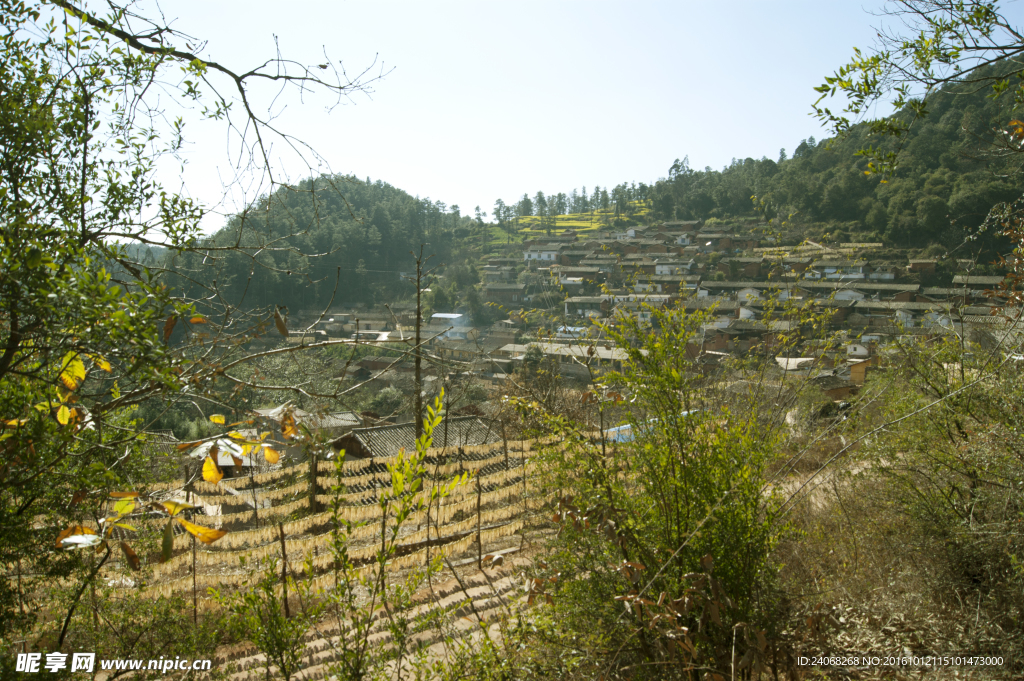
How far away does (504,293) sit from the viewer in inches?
1496

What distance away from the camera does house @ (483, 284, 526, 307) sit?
120 feet

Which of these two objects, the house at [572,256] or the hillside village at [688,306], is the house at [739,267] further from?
the house at [572,256]

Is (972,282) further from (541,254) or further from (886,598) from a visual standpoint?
(541,254)

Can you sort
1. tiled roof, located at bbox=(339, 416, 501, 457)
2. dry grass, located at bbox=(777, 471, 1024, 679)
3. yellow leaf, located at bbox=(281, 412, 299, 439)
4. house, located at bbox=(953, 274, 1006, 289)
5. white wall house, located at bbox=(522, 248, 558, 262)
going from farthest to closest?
white wall house, located at bbox=(522, 248, 558, 262), tiled roof, located at bbox=(339, 416, 501, 457), house, located at bbox=(953, 274, 1006, 289), dry grass, located at bbox=(777, 471, 1024, 679), yellow leaf, located at bbox=(281, 412, 299, 439)

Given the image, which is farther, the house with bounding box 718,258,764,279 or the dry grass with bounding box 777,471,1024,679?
the house with bounding box 718,258,764,279

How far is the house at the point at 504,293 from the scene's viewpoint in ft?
120

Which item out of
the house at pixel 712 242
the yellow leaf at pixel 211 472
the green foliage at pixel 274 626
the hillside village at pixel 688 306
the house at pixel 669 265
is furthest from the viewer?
the house at pixel 712 242

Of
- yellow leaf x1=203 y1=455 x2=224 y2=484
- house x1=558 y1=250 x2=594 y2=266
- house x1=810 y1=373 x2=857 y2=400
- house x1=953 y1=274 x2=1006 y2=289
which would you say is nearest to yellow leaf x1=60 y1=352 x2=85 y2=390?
yellow leaf x1=203 y1=455 x2=224 y2=484

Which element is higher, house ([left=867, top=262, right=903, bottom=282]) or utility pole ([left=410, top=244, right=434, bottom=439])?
utility pole ([left=410, top=244, right=434, bottom=439])

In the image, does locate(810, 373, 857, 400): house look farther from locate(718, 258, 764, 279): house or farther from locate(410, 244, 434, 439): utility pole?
locate(718, 258, 764, 279): house

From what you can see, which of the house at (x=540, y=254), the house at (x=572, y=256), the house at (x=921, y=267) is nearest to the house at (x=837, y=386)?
the house at (x=921, y=267)

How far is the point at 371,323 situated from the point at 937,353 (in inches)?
1234

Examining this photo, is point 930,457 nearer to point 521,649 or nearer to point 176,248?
point 521,649

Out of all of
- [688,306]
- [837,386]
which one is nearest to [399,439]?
[688,306]
